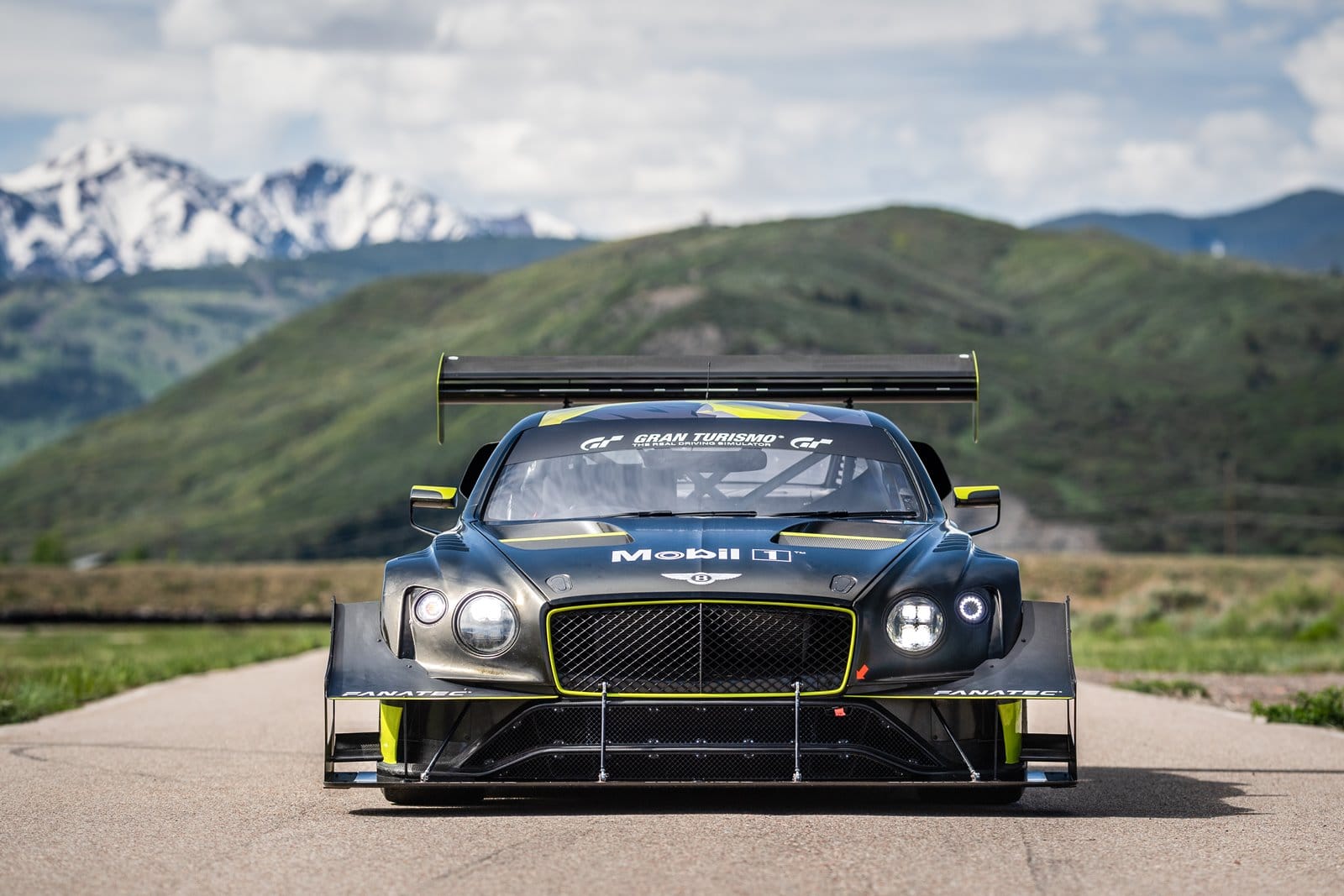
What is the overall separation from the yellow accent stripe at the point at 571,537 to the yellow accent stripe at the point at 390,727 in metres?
0.80

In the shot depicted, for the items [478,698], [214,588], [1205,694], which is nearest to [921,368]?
[478,698]

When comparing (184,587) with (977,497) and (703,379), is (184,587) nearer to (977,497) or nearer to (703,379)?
(703,379)

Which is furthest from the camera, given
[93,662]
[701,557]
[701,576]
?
[93,662]

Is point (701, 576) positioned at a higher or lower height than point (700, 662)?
higher

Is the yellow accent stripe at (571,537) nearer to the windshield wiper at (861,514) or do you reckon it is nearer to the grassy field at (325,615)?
the windshield wiper at (861,514)

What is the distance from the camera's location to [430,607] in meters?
7.26

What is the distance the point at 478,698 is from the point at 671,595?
0.80 m

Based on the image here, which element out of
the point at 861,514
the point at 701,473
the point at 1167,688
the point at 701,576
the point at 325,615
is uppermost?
the point at 701,473

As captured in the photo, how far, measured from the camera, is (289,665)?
21875 millimetres

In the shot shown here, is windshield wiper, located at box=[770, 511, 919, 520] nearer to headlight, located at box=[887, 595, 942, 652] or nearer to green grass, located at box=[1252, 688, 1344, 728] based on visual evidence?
headlight, located at box=[887, 595, 942, 652]

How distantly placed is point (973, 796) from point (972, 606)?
115 cm

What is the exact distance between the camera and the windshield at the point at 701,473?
8188 millimetres

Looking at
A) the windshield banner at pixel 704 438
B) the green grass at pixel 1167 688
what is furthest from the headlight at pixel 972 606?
the green grass at pixel 1167 688

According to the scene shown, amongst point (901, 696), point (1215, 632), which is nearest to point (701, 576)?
point (901, 696)
